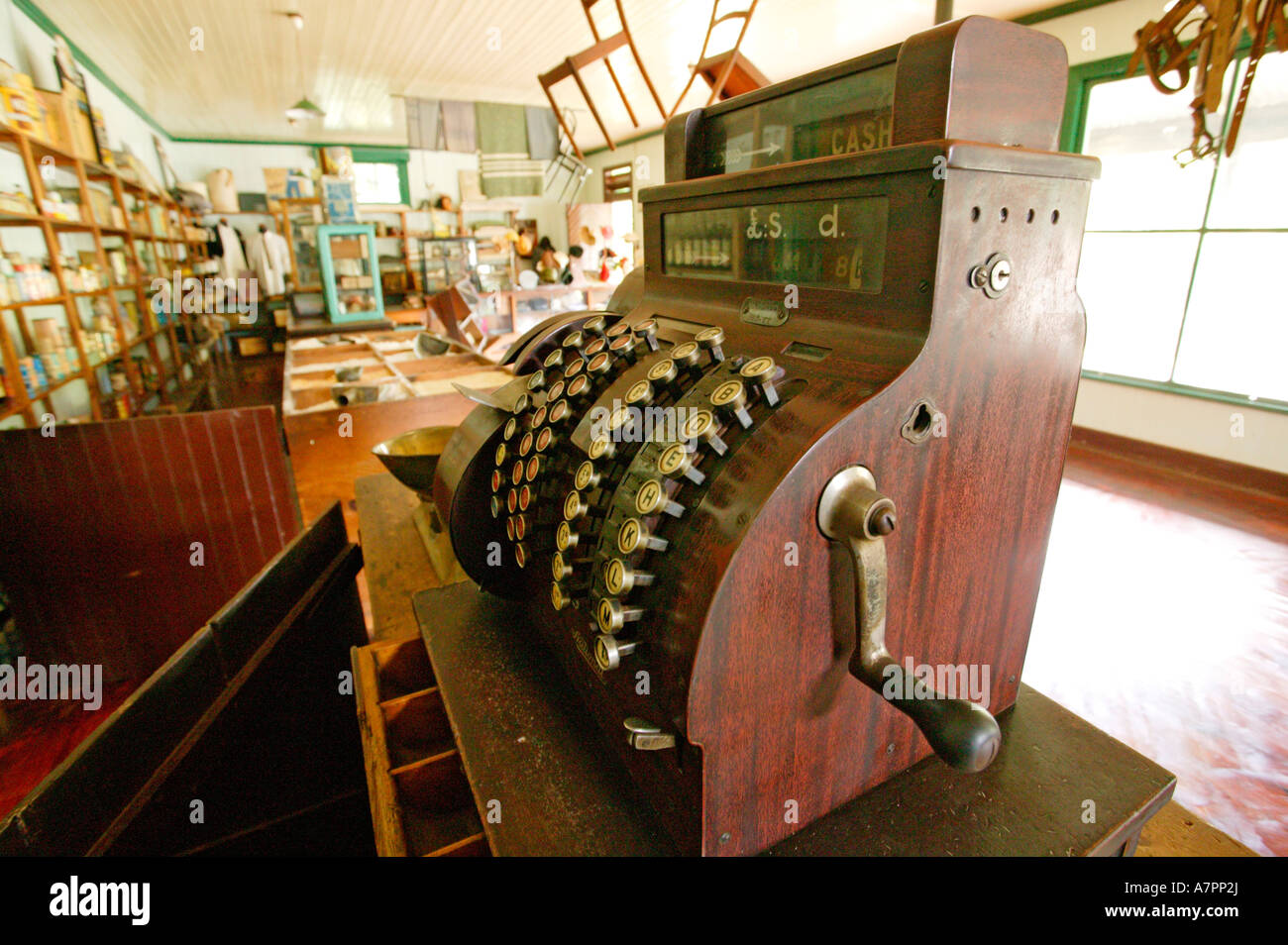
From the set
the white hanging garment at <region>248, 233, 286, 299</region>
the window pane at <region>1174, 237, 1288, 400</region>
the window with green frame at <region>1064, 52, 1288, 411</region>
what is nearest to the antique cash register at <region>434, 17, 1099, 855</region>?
the window with green frame at <region>1064, 52, 1288, 411</region>

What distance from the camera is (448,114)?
7.17m

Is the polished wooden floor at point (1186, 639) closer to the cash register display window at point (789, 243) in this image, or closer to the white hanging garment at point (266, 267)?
the cash register display window at point (789, 243)

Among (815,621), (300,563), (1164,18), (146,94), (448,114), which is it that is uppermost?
(146,94)

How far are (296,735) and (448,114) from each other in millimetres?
7309

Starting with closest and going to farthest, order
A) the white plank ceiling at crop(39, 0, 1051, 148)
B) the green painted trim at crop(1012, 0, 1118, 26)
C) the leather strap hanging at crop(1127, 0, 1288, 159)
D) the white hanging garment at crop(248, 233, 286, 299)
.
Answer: the leather strap hanging at crop(1127, 0, 1288, 159)
the green painted trim at crop(1012, 0, 1118, 26)
the white plank ceiling at crop(39, 0, 1051, 148)
the white hanging garment at crop(248, 233, 286, 299)

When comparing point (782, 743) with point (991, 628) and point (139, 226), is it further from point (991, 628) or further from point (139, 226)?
point (139, 226)

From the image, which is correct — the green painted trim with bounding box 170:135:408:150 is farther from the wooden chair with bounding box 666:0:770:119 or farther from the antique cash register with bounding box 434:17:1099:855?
the antique cash register with bounding box 434:17:1099:855

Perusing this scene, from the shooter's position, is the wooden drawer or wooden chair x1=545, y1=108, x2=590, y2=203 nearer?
the wooden drawer

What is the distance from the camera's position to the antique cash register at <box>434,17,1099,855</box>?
67 cm

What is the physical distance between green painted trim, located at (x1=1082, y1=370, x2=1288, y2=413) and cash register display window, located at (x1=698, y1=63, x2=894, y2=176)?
5226 millimetres

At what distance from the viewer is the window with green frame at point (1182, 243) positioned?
14.8ft

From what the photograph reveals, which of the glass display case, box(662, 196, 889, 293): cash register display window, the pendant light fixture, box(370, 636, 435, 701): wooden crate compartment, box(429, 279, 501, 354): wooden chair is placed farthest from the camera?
the glass display case
